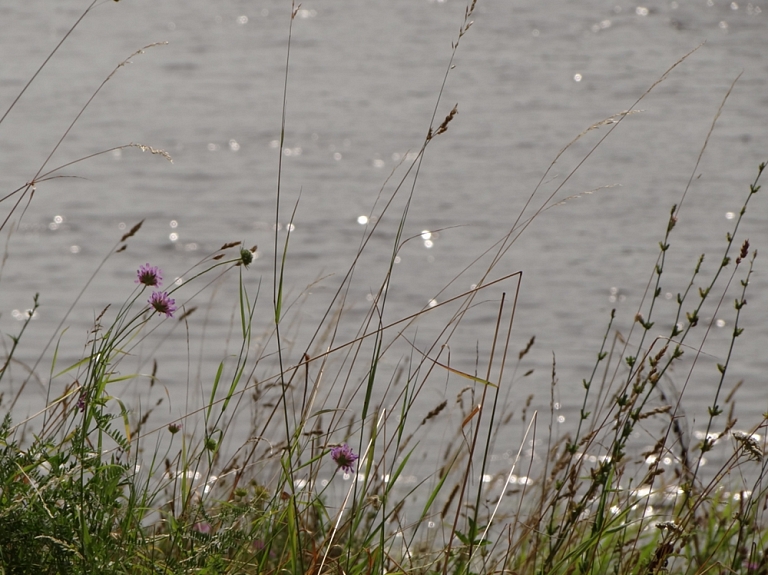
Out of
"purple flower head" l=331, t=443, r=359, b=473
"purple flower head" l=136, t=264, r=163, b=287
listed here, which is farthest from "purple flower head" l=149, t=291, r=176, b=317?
"purple flower head" l=331, t=443, r=359, b=473

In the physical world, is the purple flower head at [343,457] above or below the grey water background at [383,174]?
above

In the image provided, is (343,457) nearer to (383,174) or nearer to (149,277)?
(149,277)

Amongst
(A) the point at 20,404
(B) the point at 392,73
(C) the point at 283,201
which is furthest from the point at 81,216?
(B) the point at 392,73

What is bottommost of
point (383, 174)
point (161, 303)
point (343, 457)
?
point (383, 174)

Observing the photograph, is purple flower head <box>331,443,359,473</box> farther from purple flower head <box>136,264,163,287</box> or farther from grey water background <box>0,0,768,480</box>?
grey water background <box>0,0,768,480</box>

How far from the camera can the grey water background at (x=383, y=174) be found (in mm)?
6719

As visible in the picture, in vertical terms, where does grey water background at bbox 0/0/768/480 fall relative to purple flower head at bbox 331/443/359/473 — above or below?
below

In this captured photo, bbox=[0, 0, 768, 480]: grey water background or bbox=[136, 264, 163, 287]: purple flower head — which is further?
bbox=[0, 0, 768, 480]: grey water background

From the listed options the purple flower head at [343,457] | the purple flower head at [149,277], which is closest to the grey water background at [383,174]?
the purple flower head at [149,277]

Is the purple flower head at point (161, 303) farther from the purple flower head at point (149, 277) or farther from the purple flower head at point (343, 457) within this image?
the purple flower head at point (343, 457)

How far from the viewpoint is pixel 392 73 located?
1570 centimetres

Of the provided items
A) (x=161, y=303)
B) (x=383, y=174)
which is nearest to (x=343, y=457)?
(x=161, y=303)

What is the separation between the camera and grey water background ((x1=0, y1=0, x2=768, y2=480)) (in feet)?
22.0

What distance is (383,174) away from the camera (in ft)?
35.7
